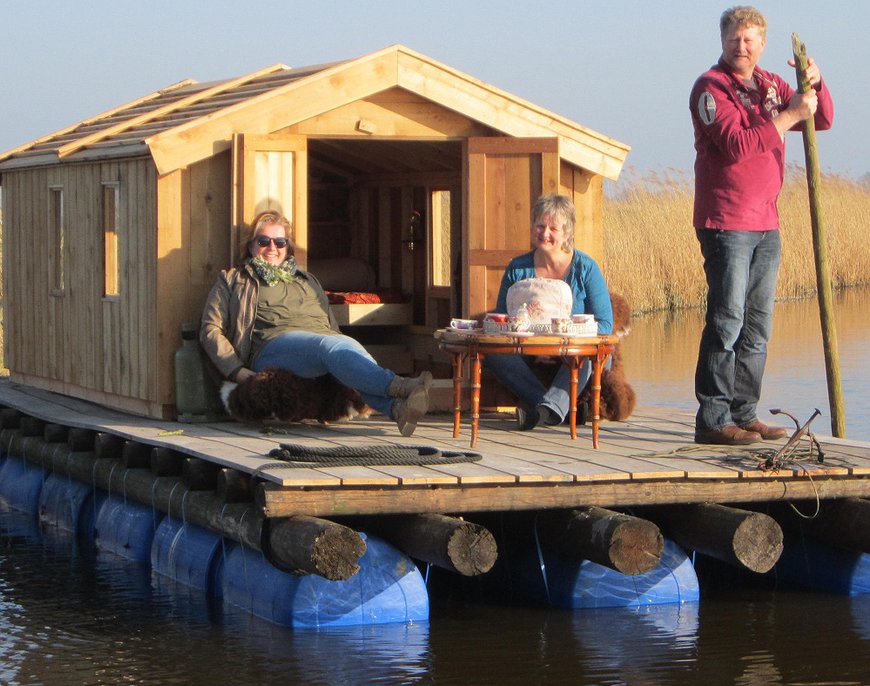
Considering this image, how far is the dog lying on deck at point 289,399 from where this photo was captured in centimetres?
989

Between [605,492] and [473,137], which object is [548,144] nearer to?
[473,137]

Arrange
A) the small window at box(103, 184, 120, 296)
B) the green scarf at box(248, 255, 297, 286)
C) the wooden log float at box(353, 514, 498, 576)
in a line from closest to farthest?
1. the wooden log float at box(353, 514, 498, 576)
2. the green scarf at box(248, 255, 297, 286)
3. the small window at box(103, 184, 120, 296)

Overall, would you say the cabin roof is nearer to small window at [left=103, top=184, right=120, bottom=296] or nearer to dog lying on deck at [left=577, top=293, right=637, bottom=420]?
small window at [left=103, top=184, right=120, bottom=296]

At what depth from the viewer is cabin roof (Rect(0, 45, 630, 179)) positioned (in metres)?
10.5

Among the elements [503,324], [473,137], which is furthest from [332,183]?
[503,324]

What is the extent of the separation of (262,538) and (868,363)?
12.4 metres

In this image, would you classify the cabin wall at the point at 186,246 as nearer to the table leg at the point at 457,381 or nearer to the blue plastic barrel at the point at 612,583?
the table leg at the point at 457,381

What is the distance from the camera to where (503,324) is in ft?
30.1

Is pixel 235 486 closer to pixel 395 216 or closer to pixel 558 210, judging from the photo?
pixel 558 210

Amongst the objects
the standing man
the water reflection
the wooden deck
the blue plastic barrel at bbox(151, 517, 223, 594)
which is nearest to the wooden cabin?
the wooden deck

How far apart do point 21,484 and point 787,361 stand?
32.5 feet

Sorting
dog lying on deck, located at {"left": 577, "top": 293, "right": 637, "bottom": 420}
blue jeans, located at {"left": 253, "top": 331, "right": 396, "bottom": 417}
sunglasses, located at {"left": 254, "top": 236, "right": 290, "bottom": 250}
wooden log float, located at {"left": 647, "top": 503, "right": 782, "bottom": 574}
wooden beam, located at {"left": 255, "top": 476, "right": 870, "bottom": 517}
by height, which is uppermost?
sunglasses, located at {"left": 254, "top": 236, "right": 290, "bottom": 250}

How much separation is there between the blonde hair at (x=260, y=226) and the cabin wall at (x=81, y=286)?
0.57 meters

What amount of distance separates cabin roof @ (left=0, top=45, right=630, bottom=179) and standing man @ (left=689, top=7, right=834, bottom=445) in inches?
81.1
